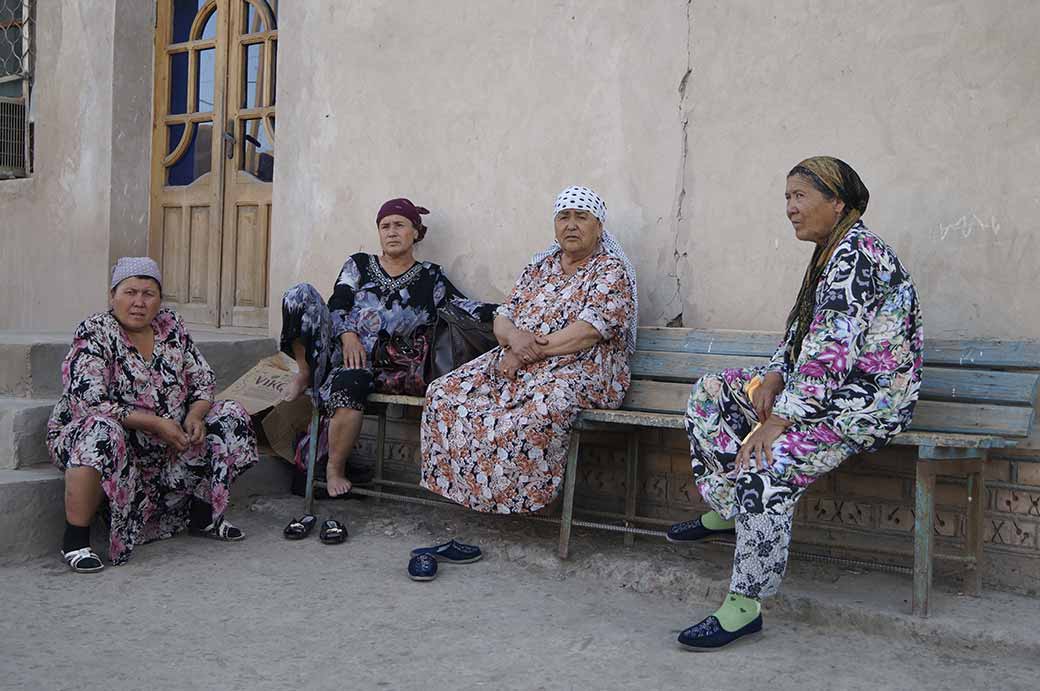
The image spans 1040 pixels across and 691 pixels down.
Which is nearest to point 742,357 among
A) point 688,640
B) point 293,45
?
point 688,640

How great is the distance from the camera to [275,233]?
20.0 ft

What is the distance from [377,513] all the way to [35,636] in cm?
192

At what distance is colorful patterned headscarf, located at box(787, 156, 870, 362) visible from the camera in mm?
3498

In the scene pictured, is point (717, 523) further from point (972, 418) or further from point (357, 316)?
point (357, 316)

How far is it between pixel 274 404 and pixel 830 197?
3027 mm

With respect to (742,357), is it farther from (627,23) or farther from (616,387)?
(627,23)

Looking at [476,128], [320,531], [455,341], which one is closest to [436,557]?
[320,531]

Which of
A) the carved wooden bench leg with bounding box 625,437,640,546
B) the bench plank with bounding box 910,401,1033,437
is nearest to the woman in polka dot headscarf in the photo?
the carved wooden bench leg with bounding box 625,437,640,546

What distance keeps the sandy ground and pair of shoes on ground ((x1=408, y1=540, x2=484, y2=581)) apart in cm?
5

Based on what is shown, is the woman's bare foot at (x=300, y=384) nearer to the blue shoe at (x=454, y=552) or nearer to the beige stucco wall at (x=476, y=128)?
the beige stucco wall at (x=476, y=128)

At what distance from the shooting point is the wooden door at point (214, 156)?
677cm

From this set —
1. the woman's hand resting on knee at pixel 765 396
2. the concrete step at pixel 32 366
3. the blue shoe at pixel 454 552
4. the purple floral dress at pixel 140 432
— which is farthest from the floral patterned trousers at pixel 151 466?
the woman's hand resting on knee at pixel 765 396

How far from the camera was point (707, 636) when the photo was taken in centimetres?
323

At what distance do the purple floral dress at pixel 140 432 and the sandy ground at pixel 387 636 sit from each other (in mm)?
253
